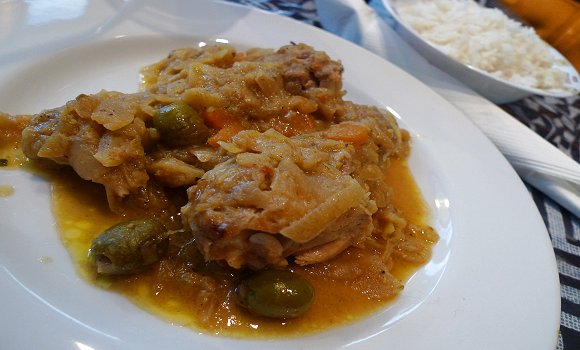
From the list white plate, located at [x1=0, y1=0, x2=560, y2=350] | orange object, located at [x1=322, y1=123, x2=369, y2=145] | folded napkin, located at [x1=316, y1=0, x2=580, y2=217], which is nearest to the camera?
white plate, located at [x1=0, y1=0, x2=560, y2=350]

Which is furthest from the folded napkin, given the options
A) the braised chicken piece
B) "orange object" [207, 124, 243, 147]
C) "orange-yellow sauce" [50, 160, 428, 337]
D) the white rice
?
"orange object" [207, 124, 243, 147]

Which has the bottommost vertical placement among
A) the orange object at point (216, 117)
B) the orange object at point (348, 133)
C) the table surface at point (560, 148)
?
the table surface at point (560, 148)

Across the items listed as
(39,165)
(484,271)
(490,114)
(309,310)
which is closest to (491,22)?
(490,114)

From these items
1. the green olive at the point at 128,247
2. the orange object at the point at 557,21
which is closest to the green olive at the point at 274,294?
the green olive at the point at 128,247

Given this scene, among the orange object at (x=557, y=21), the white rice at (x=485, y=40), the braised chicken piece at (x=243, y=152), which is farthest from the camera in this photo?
the orange object at (x=557, y=21)

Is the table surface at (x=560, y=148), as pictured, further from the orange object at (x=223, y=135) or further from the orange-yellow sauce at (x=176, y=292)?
the orange object at (x=223, y=135)

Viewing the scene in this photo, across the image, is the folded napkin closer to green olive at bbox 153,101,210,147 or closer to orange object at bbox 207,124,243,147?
orange object at bbox 207,124,243,147

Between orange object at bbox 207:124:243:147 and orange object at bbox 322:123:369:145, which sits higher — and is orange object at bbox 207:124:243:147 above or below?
above
